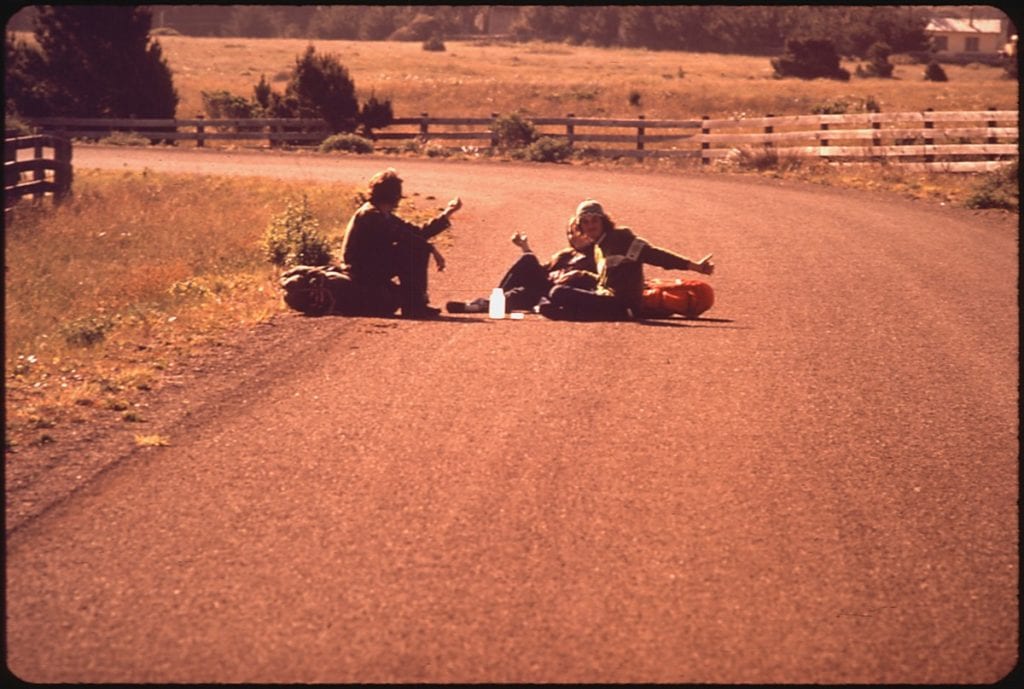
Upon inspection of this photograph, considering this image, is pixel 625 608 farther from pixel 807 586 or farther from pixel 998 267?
pixel 998 267

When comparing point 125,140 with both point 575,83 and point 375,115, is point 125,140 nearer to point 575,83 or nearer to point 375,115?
point 375,115

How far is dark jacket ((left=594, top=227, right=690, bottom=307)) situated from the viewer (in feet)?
43.0

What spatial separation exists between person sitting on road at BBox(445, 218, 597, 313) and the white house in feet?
353

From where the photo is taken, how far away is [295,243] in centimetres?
1717

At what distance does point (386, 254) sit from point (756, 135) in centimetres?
2404

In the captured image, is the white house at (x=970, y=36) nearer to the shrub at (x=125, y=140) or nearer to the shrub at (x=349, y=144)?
the shrub at (x=349, y=144)

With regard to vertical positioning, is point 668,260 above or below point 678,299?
above

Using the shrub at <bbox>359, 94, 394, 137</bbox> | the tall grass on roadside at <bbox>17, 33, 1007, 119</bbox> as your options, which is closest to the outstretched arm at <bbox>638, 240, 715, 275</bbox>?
the shrub at <bbox>359, 94, 394, 137</bbox>

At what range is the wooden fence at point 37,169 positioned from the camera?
24.5 metres

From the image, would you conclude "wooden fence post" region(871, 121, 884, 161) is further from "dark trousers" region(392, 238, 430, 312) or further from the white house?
the white house

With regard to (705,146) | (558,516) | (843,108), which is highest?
(843,108)

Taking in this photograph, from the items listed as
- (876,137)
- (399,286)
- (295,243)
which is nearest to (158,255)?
(295,243)

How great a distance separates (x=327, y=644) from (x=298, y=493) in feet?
6.90

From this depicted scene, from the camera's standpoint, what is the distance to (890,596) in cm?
643
